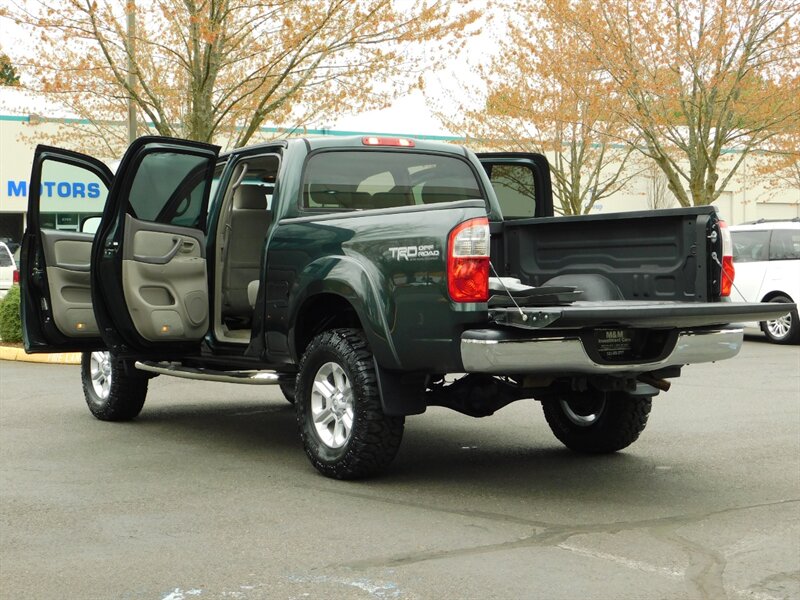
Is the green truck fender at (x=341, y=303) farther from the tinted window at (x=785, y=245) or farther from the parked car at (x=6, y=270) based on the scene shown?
the parked car at (x=6, y=270)

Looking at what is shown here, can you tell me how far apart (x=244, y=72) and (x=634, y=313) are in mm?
18438

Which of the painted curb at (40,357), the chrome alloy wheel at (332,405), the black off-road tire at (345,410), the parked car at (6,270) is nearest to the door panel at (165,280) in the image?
the black off-road tire at (345,410)

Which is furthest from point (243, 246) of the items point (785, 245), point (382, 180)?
point (785, 245)

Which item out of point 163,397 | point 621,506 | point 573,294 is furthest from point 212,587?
point 163,397

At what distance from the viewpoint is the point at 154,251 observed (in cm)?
813

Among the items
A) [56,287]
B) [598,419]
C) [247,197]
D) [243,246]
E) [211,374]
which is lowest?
[598,419]

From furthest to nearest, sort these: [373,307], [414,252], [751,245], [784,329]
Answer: [751,245], [784,329], [373,307], [414,252]

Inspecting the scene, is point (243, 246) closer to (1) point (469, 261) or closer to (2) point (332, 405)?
(2) point (332, 405)

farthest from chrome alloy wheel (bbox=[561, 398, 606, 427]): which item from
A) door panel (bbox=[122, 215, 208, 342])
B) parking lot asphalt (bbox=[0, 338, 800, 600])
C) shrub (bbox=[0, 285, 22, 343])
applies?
shrub (bbox=[0, 285, 22, 343])

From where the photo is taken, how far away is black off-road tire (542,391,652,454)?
296 inches

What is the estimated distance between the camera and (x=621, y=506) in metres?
6.12

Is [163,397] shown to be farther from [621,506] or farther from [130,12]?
[130,12]

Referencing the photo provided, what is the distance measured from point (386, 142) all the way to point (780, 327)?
37.9 ft

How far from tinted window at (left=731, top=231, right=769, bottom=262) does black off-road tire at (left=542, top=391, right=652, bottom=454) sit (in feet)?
36.4
